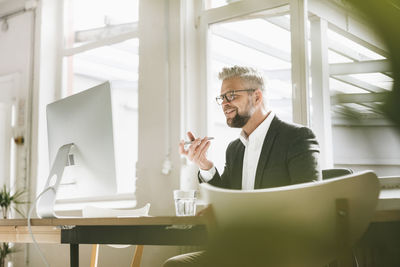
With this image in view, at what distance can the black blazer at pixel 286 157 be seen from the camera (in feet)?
6.26

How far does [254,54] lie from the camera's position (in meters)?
3.51

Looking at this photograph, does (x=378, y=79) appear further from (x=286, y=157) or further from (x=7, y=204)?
(x=7, y=204)

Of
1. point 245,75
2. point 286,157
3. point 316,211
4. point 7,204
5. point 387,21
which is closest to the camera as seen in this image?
point 387,21

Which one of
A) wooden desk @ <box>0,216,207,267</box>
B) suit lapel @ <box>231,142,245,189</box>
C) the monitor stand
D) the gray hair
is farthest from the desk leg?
the gray hair

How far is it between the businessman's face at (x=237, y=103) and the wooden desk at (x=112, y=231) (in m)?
1.14

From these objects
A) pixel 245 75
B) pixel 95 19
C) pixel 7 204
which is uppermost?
pixel 95 19

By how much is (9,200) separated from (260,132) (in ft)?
9.76

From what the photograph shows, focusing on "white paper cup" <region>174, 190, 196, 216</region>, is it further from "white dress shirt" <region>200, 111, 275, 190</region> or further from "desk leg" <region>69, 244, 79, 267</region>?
"white dress shirt" <region>200, 111, 275, 190</region>

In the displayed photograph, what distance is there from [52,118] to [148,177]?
71.8 inches

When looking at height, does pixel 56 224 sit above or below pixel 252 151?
below

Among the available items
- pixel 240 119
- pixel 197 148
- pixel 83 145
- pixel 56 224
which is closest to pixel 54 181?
pixel 83 145

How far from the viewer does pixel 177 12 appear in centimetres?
361

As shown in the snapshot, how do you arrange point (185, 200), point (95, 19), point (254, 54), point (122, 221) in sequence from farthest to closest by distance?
point (95, 19)
point (254, 54)
point (185, 200)
point (122, 221)

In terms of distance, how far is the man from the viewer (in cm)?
194
